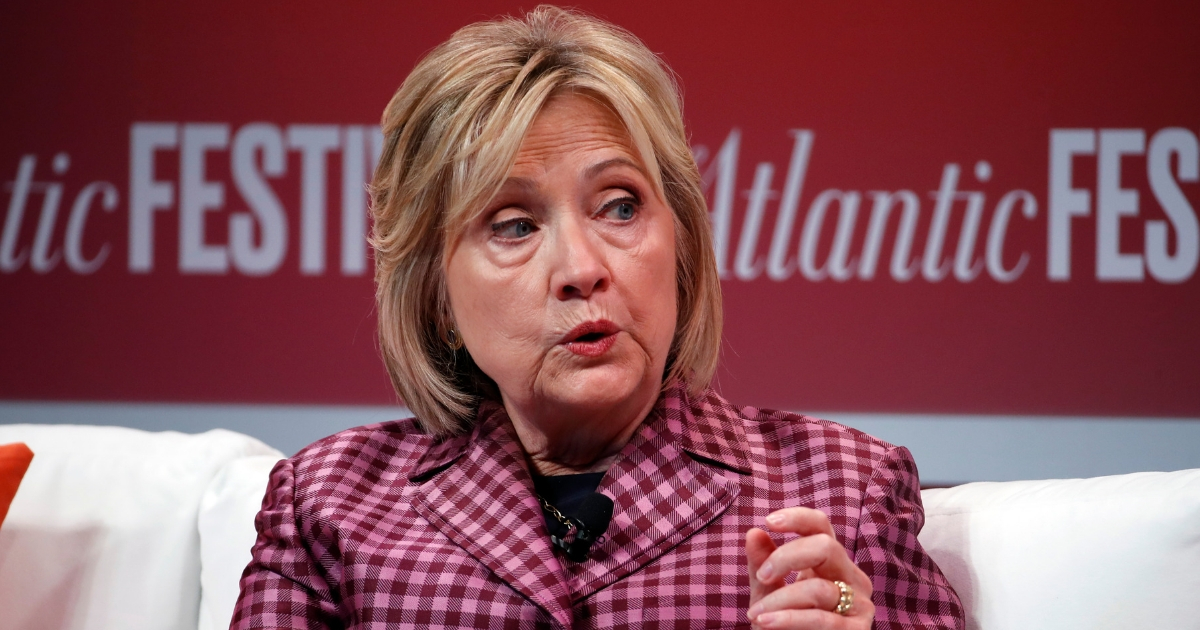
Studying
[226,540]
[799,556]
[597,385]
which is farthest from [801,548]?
[226,540]

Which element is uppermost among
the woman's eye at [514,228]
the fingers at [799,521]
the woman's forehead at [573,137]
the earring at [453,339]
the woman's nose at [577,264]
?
the woman's forehead at [573,137]

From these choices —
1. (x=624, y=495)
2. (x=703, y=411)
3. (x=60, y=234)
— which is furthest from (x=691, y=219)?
(x=60, y=234)

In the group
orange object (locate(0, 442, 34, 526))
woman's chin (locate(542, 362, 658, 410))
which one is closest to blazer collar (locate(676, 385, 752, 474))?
woman's chin (locate(542, 362, 658, 410))

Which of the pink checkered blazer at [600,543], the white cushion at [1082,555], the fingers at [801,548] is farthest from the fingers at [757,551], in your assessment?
the white cushion at [1082,555]

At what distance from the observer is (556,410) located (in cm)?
140

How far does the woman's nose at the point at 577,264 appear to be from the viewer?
1293 millimetres

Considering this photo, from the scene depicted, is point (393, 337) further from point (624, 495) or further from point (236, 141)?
point (236, 141)

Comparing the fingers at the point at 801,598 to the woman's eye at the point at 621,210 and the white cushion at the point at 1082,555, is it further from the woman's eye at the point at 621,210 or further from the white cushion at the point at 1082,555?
the woman's eye at the point at 621,210

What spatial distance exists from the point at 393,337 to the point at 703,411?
430mm

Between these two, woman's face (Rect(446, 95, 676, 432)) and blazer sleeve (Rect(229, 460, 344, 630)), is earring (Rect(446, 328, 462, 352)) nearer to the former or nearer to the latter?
woman's face (Rect(446, 95, 676, 432))

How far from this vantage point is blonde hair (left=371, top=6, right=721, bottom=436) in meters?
1.36

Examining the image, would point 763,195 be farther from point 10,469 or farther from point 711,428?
point 10,469

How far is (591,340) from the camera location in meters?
1.32

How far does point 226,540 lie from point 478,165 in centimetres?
66
